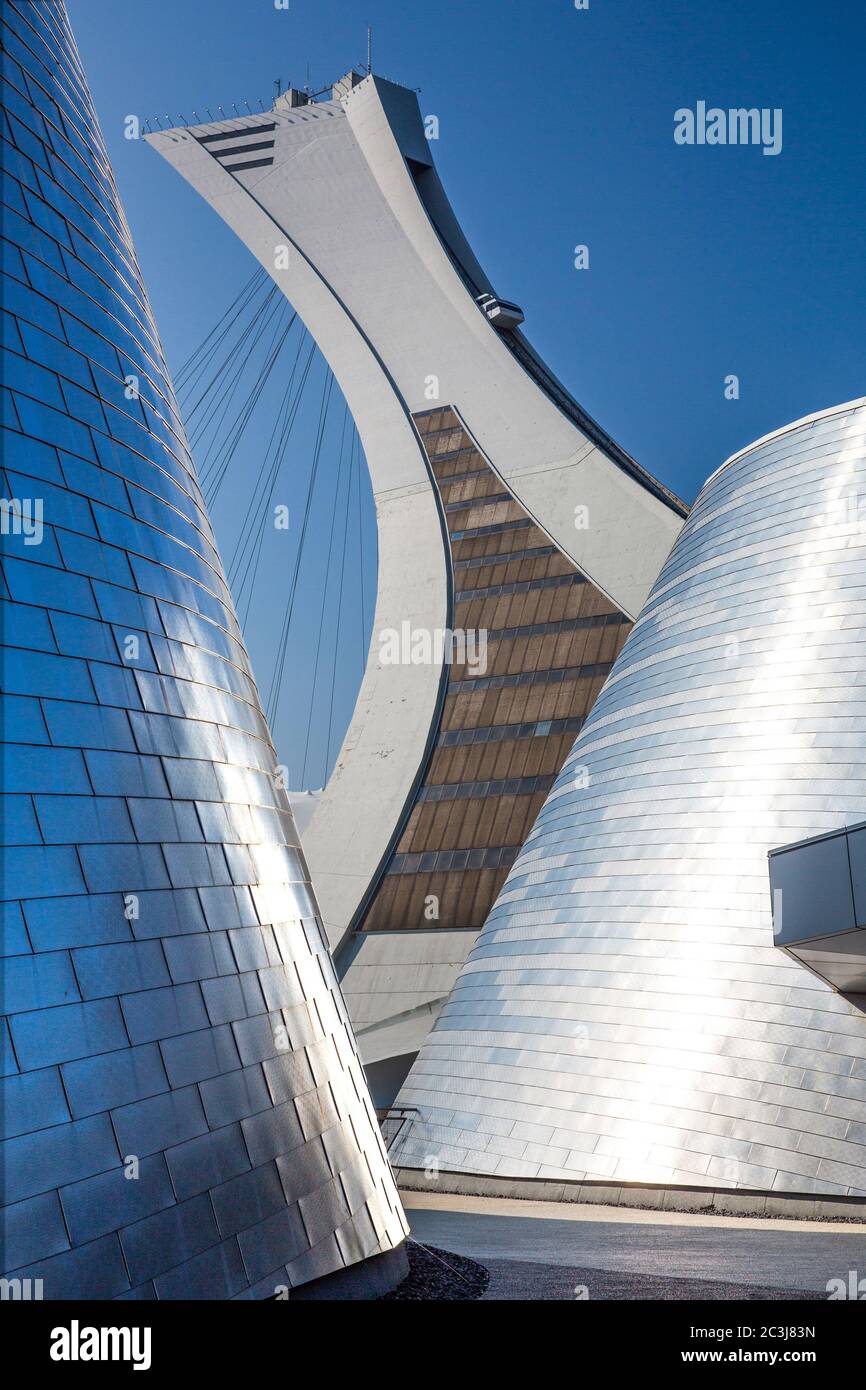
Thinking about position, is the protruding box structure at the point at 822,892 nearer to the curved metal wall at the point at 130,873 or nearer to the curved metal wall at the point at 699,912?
the curved metal wall at the point at 130,873

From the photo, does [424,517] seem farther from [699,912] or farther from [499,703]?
[699,912]

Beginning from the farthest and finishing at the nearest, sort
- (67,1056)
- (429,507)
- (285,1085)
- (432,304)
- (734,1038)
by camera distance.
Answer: (432,304) < (429,507) < (734,1038) < (285,1085) < (67,1056)

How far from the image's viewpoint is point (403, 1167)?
19391mm

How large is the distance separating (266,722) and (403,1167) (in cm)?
1156

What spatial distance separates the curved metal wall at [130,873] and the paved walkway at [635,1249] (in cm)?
173

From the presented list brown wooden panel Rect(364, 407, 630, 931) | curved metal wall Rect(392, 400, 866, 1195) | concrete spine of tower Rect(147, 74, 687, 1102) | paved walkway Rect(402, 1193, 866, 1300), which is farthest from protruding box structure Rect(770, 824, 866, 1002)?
brown wooden panel Rect(364, 407, 630, 931)

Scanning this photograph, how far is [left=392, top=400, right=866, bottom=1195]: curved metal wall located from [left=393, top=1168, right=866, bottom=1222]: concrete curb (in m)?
0.16

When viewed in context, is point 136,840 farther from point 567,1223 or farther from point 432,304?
point 432,304

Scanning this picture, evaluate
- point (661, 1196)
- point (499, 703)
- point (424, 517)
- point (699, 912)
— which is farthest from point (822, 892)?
point (424, 517)

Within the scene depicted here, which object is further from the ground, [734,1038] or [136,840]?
[136,840]

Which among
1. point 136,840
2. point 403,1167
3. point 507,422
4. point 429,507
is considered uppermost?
point 507,422

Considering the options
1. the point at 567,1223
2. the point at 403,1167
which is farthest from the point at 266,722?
the point at 403,1167

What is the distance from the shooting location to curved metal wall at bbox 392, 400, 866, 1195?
15523 mm
